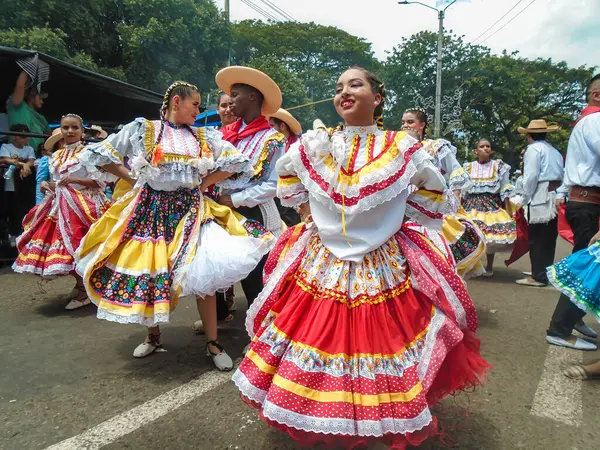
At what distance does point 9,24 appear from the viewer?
16.2 m

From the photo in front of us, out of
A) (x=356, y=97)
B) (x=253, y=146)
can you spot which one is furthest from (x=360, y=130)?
(x=253, y=146)

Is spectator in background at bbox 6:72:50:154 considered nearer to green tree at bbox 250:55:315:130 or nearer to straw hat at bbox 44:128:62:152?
straw hat at bbox 44:128:62:152

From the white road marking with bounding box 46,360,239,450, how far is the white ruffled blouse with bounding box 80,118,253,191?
1.39m

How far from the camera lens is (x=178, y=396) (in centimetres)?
288

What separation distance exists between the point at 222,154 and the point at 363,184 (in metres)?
1.57

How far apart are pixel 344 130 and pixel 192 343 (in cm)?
229

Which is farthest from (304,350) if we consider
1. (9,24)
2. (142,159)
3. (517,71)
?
(517,71)

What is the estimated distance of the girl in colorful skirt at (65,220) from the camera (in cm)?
486

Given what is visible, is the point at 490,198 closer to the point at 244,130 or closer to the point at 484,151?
the point at 484,151

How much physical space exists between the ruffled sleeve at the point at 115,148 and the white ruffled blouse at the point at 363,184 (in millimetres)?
1356

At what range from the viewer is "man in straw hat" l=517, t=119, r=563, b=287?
6023 millimetres

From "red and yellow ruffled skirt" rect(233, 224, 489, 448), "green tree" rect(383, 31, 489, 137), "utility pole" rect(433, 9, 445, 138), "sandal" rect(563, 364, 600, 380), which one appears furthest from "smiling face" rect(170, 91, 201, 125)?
"green tree" rect(383, 31, 489, 137)

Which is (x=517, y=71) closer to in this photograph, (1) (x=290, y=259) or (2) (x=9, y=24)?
(2) (x=9, y=24)

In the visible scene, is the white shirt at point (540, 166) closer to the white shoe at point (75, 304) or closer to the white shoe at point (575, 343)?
the white shoe at point (575, 343)
